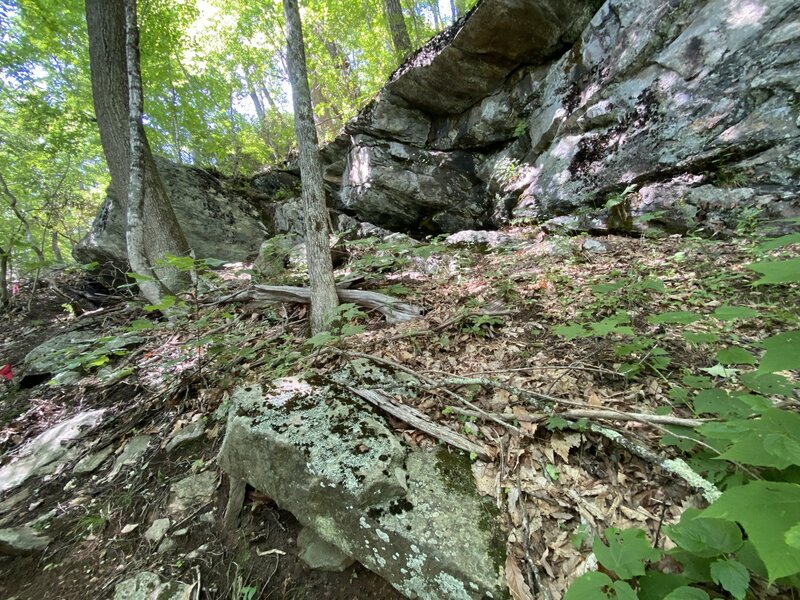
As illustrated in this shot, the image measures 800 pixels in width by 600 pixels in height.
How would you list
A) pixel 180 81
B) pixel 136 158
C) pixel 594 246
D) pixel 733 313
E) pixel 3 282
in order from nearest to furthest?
pixel 733 313 → pixel 136 158 → pixel 594 246 → pixel 3 282 → pixel 180 81

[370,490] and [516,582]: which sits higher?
[370,490]

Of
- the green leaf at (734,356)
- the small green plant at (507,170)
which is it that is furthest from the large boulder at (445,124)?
the green leaf at (734,356)

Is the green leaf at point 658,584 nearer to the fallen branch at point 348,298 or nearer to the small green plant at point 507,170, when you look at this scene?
the fallen branch at point 348,298

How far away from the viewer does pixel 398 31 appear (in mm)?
8375

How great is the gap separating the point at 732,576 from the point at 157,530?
3.16 m

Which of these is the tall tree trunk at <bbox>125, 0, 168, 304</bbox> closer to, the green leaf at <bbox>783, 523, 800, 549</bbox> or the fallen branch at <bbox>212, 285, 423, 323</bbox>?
the fallen branch at <bbox>212, 285, 423, 323</bbox>

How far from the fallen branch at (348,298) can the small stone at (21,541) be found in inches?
122

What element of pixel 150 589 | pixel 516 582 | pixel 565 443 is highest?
pixel 565 443

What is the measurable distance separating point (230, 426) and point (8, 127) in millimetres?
15213

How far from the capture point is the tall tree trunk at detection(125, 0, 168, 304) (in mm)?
4426

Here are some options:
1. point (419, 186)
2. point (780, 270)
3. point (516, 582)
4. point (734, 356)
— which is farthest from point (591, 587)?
point (419, 186)

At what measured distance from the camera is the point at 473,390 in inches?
98.9

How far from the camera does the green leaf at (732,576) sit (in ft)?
3.21

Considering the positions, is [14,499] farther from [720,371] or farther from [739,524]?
[720,371]
